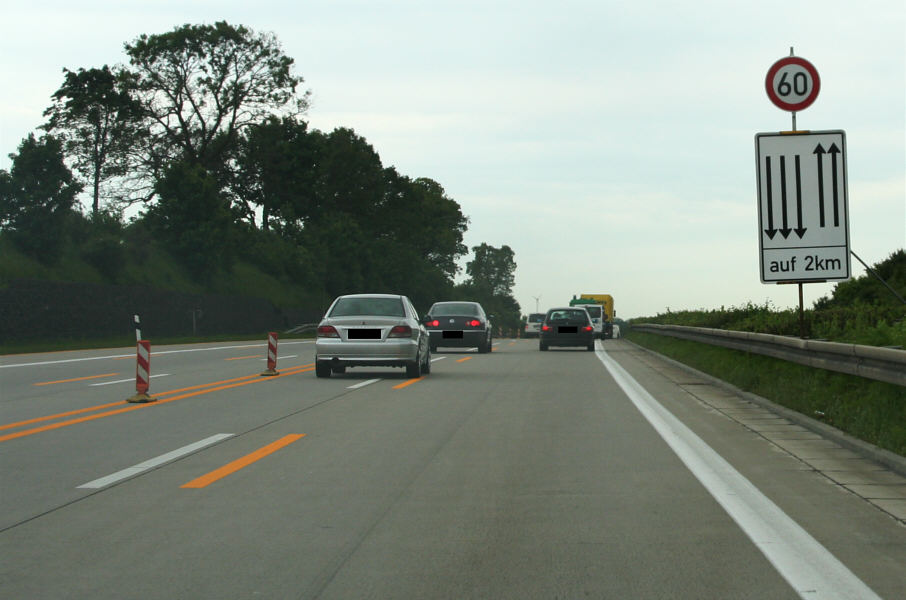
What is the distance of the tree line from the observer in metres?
43.0

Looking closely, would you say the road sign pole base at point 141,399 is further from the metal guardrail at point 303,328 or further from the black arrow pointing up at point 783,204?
the metal guardrail at point 303,328

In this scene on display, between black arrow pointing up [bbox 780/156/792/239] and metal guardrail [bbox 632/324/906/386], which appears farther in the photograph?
black arrow pointing up [bbox 780/156/792/239]

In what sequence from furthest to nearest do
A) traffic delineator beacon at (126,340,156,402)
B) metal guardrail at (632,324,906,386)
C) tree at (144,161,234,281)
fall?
tree at (144,161,234,281)
traffic delineator beacon at (126,340,156,402)
metal guardrail at (632,324,906,386)

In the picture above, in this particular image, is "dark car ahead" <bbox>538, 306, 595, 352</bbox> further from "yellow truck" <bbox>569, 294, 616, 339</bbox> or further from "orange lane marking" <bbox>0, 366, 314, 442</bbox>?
"yellow truck" <bbox>569, 294, 616, 339</bbox>

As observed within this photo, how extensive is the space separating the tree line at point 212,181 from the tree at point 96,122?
71mm

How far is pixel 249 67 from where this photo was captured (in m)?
63.9

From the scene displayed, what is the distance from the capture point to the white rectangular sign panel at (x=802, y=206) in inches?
495

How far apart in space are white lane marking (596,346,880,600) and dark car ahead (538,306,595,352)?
23.4 meters

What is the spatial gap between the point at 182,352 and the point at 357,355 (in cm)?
1353

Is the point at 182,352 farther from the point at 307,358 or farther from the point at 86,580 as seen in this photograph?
the point at 86,580

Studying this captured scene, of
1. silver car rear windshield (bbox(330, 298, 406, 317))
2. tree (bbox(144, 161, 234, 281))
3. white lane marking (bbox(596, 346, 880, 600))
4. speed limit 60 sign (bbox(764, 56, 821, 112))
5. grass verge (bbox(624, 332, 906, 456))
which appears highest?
tree (bbox(144, 161, 234, 281))

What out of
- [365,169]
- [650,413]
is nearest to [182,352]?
[650,413]

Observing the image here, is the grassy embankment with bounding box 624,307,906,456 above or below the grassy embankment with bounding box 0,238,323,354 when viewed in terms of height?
below

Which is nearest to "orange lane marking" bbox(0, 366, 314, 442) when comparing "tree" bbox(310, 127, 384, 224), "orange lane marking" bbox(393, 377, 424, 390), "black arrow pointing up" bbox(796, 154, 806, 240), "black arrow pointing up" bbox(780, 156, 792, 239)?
"orange lane marking" bbox(393, 377, 424, 390)
